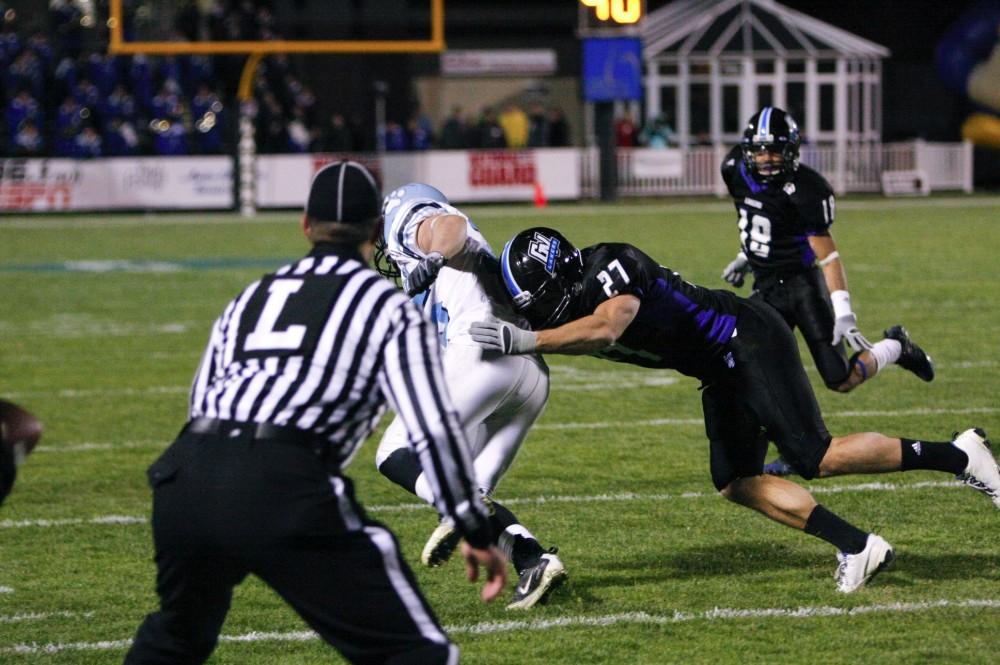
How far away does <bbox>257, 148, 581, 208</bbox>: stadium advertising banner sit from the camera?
26.1 metres

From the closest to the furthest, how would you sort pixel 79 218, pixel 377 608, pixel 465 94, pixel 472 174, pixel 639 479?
pixel 377 608
pixel 639 479
pixel 79 218
pixel 472 174
pixel 465 94

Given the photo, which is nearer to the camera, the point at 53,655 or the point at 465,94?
A: the point at 53,655

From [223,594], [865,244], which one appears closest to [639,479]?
[223,594]

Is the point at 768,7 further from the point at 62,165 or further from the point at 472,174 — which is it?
the point at 62,165

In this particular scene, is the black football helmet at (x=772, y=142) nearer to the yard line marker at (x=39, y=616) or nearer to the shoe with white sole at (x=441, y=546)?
the shoe with white sole at (x=441, y=546)

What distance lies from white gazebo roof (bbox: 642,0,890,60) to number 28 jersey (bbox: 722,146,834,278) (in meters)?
23.8

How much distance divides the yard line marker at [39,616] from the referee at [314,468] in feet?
5.60

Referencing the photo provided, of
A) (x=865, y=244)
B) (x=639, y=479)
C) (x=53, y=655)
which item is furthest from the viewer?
(x=865, y=244)

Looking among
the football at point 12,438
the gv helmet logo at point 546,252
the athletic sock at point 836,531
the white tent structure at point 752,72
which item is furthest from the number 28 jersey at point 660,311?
the white tent structure at point 752,72

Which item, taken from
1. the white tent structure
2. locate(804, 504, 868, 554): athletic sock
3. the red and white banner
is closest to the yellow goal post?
the red and white banner

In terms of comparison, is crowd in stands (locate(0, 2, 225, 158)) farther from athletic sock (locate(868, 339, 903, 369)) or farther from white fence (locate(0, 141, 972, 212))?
athletic sock (locate(868, 339, 903, 369))

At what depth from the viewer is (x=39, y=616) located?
4887 mm

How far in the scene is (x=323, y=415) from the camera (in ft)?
10.5

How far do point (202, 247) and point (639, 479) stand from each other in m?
13.3
